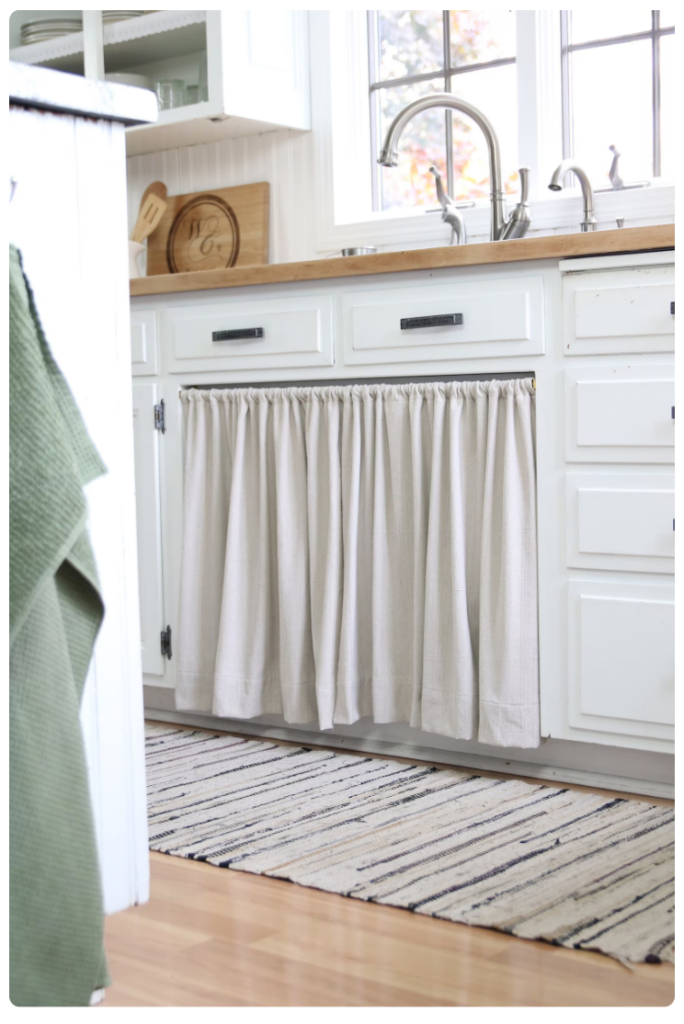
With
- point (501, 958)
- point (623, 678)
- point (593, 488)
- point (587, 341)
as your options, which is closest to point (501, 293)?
point (587, 341)

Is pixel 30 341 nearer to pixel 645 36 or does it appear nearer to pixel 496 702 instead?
pixel 496 702

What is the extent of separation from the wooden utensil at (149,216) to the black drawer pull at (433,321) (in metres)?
1.25

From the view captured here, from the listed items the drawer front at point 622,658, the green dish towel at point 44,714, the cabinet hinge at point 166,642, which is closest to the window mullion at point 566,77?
the drawer front at point 622,658

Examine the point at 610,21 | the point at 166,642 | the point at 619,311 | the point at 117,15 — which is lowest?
the point at 166,642

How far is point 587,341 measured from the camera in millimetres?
2098

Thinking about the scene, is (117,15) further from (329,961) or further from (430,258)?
(329,961)

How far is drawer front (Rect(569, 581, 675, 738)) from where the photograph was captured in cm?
204

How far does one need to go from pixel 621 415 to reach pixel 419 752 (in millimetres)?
840

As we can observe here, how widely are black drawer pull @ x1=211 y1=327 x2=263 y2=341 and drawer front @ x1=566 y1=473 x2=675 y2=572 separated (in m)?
0.79

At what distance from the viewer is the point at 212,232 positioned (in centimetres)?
323

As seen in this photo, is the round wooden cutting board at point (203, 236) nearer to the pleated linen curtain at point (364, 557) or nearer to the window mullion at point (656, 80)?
the pleated linen curtain at point (364, 557)

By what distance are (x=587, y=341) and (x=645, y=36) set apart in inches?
43.1

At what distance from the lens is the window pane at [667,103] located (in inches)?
106

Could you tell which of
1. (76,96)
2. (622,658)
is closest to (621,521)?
(622,658)
